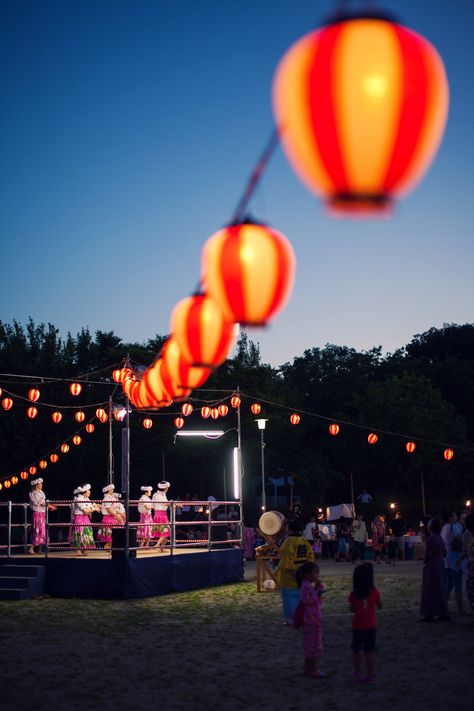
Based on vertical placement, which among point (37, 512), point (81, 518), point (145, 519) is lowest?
point (145, 519)

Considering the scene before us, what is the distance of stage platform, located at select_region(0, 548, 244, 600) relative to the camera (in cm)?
1914

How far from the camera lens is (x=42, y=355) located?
1865 inches

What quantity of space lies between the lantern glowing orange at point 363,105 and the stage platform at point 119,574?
52.1 feet

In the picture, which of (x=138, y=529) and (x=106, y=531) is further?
(x=106, y=531)

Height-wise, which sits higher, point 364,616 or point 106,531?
point 106,531

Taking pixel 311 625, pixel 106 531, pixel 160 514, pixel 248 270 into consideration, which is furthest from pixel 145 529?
pixel 248 270

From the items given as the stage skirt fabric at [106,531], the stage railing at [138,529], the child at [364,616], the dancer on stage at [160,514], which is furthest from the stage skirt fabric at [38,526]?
the child at [364,616]

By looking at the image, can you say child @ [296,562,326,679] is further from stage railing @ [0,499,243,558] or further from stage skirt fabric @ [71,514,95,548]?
stage skirt fabric @ [71,514,95,548]

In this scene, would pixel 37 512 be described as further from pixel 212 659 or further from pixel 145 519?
pixel 212 659

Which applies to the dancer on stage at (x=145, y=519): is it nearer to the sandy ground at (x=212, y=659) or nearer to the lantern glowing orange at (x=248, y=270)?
the sandy ground at (x=212, y=659)

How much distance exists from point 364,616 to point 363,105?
686 centimetres

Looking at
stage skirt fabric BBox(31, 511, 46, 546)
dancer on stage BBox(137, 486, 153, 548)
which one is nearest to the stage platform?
dancer on stage BBox(137, 486, 153, 548)

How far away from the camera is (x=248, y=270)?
643 centimetres

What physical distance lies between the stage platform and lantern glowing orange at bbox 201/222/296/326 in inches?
533
